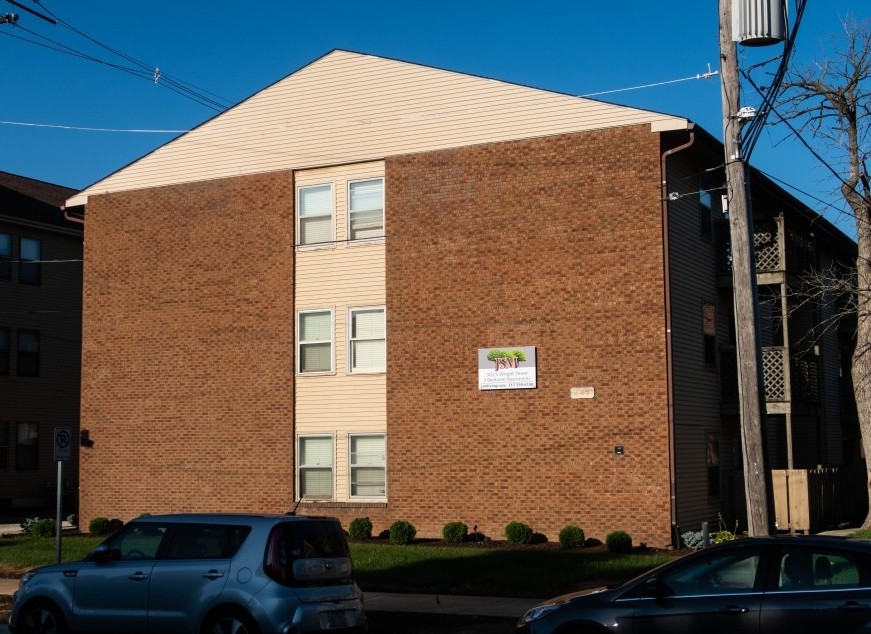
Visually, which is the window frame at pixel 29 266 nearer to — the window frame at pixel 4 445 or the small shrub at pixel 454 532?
the window frame at pixel 4 445

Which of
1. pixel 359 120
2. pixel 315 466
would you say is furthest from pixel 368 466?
pixel 359 120

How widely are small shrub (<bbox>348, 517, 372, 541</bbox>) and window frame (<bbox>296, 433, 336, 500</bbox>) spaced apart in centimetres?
154

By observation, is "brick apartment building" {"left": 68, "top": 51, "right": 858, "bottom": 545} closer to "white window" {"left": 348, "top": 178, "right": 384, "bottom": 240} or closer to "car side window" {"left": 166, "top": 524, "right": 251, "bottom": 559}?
"white window" {"left": 348, "top": 178, "right": 384, "bottom": 240}

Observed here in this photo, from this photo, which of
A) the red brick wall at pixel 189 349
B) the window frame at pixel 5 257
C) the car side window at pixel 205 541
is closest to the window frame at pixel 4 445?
the window frame at pixel 5 257

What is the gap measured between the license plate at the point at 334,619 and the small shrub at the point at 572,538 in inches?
409

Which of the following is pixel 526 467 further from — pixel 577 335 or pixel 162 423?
pixel 162 423

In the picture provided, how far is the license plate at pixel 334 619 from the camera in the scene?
11.9m

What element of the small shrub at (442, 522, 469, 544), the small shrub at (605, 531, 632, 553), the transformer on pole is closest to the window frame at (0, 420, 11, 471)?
the small shrub at (442, 522, 469, 544)

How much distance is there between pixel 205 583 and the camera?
39.3ft

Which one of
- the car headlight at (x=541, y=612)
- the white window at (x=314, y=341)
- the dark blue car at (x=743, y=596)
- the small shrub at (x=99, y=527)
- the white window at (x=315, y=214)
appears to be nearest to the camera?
the dark blue car at (x=743, y=596)

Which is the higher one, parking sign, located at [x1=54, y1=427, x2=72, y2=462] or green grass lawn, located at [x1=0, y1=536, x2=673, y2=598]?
parking sign, located at [x1=54, y1=427, x2=72, y2=462]

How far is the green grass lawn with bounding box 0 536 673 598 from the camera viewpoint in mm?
18172

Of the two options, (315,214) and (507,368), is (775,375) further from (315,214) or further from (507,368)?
(315,214)

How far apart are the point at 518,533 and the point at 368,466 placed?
14.3ft
